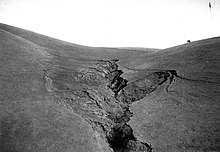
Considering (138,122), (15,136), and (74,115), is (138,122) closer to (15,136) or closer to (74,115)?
(74,115)

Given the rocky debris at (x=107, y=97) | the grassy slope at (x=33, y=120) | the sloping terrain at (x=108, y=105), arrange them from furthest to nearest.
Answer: the rocky debris at (x=107, y=97)
the sloping terrain at (x=108, y=105)
the grassy slope at (x=33, y=120)

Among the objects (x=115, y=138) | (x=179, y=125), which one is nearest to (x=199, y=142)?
(x=179, y=125)

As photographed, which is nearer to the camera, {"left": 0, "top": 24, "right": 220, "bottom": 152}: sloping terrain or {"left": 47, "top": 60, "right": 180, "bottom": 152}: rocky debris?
{"left": 0, "top": 24, "right": 220, "bottom": 152}: sloping terrain

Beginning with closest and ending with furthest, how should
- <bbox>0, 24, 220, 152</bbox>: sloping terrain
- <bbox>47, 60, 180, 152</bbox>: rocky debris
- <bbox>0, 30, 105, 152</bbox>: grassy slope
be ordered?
<bbox>0, 30, 105, 152</bbox>: grassy slope → <bbox>0, 24, 220, 152</bbox>: sloping terrain → <bbox>47, 60, 180, 152</bbox>: rocky debris

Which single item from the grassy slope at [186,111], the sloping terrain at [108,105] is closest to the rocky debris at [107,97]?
the sloping terrain at [108,105]

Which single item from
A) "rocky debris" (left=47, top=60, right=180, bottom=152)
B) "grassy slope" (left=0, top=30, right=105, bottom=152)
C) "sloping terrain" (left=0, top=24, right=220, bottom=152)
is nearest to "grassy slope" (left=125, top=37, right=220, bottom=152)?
"sloping terrain" (left=0, top=24, right=220, bottom=152)

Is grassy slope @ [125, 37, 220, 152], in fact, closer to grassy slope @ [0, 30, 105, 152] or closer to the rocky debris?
the rocky debris

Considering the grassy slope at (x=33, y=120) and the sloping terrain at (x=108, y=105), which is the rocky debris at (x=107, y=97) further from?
the grassy slope at (x=33, y=120)

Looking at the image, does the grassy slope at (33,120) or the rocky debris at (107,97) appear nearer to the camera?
the grassy slope at (33,120)
